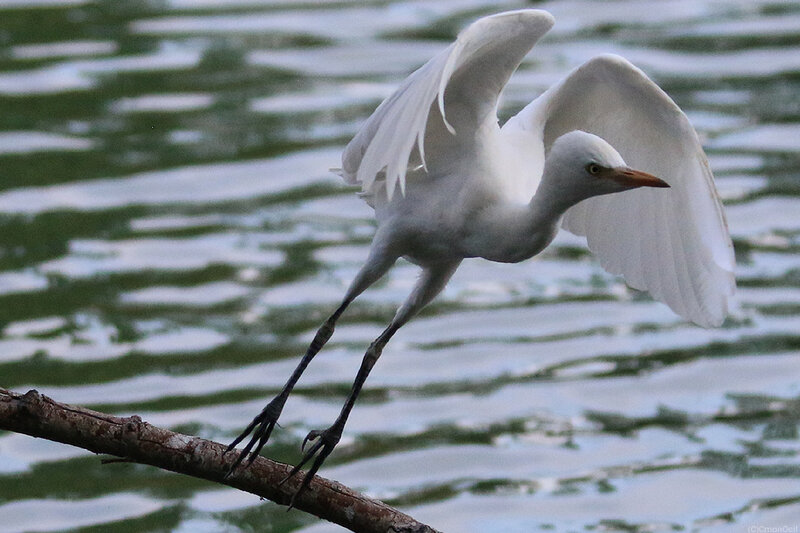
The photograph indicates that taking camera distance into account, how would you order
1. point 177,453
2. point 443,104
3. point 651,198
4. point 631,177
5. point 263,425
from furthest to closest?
point 651,198, point 263,425, point 443,104, point 177,453, point 631,177

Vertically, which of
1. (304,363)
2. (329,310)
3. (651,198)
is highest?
(329,310)

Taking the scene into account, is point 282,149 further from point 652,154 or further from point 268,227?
point 652,154

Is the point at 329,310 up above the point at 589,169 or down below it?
above

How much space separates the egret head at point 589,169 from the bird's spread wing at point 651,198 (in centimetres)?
78

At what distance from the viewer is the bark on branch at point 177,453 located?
5793mm

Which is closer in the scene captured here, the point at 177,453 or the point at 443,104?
the point at 177,453

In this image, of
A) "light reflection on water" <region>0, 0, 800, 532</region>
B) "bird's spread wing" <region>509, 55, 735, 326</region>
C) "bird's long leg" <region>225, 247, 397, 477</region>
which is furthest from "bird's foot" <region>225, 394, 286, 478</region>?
"light reflection on water" <region>0, 0, 800, 532</region>

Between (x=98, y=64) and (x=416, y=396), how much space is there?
6.93 meters

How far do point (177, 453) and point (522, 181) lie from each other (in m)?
1.80

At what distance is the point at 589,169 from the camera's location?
586cm

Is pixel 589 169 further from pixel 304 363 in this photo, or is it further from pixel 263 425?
pixel 263 425

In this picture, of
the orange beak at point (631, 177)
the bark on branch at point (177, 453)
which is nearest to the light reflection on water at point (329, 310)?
the bark on branch at point (177, 453)

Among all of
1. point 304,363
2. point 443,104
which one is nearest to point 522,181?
point 443,104

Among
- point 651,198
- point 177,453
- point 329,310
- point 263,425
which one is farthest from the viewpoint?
point 329,310
